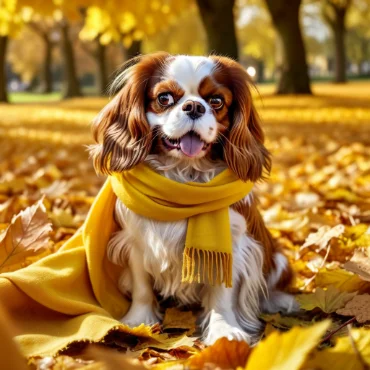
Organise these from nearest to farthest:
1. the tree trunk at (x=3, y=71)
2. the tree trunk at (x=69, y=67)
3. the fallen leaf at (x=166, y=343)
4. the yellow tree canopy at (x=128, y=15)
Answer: the fallen leaf at (x=166, y=343) → the yellow tree canopy at (x=128, y=15) → the tree trunk at (x=3, y=71) → the tree trunk at (x=69, y=67)

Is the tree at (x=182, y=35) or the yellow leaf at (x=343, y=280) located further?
the tree at (x=182, y=35)

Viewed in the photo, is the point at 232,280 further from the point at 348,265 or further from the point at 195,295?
the point at 348,265

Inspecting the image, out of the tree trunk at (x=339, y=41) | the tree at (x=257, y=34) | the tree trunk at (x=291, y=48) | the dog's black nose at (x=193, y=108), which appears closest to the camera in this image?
the dog's black nose at (x=193, y=108)

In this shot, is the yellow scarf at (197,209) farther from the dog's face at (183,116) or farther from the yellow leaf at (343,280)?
the yellow leaf at (343,280)

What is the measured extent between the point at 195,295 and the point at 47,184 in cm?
262

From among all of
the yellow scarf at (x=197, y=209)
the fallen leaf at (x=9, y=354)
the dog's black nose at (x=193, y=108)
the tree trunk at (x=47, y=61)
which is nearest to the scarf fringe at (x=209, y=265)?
the yellow scarf at (x=197, y=209)

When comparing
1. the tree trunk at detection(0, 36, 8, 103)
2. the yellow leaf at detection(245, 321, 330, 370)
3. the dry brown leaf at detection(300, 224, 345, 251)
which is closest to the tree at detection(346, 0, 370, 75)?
the tree trunk at detection(0, 36, 8, 103)

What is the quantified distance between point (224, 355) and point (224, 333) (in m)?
0.62

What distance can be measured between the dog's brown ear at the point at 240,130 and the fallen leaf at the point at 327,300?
1.64 ft

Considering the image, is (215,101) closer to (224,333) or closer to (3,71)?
(224,333)

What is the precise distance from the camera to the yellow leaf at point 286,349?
1102 millimetres

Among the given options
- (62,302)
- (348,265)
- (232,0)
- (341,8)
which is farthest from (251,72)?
(341,8)

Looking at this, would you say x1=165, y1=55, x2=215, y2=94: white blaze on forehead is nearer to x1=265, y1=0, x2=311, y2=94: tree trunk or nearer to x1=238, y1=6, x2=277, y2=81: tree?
x1=265, y1=0, x2=311, y2=94: tree trunk

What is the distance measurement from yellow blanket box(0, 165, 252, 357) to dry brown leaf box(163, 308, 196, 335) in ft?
0.61
